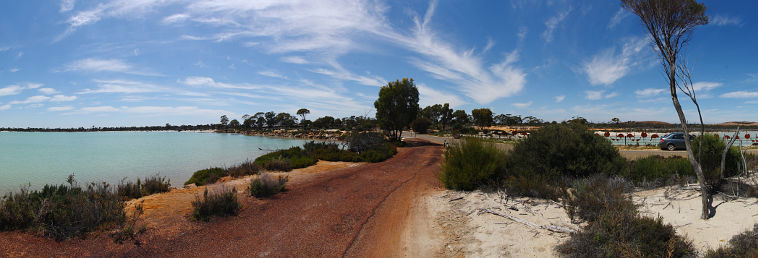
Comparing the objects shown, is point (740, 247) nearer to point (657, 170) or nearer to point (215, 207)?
point (657, 170)

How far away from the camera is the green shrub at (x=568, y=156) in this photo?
25.1 ft

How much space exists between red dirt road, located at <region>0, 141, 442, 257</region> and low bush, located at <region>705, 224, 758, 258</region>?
4.02m

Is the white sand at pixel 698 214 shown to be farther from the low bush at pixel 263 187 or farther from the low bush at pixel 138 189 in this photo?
the low bush at pixel 138 189

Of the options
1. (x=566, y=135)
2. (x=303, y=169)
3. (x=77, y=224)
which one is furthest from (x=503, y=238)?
(x=303, y=169)

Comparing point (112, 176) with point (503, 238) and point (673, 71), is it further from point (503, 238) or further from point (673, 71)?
point (673, 71)

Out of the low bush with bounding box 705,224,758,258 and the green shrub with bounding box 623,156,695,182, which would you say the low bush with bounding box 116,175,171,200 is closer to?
the low bush with bounding box 705,224,758,258

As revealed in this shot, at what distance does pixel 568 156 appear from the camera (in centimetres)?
781

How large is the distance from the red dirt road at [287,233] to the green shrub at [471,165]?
98 centimetres

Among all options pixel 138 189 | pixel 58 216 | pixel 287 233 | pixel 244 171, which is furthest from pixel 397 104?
pixel 58 216

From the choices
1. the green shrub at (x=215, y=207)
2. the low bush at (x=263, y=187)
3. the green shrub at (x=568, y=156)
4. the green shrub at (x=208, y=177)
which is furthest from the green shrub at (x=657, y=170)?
the green shrub at (x=208, y=177)

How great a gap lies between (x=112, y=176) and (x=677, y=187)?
23.1 meters

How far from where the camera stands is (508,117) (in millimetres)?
111000

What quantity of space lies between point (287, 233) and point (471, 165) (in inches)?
218

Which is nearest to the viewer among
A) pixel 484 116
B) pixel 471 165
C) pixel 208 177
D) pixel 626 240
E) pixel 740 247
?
pixel 740 247
